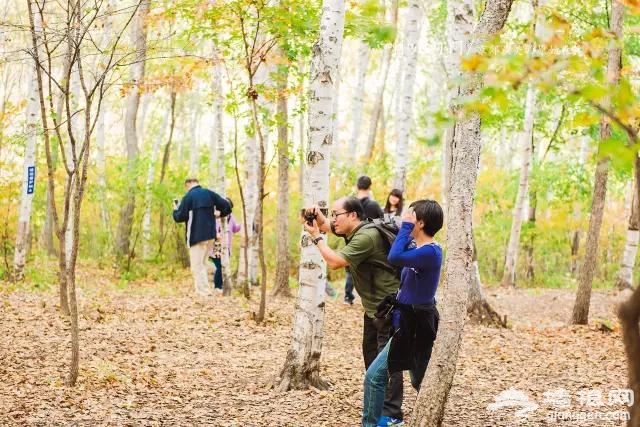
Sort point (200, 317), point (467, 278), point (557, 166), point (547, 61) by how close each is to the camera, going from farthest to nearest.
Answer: point (557, 166) → point (200, 317) → point (467, 278) → point (547, 61)

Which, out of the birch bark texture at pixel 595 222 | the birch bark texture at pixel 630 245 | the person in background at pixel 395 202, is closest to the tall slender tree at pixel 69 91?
the person in background at pixel 395 202

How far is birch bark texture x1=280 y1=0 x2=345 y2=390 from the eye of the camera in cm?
614

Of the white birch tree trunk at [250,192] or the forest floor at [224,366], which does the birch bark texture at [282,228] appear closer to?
the white birch tree trunk at [250,192]

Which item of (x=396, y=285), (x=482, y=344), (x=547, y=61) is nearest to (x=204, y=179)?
(x=482, y=344)

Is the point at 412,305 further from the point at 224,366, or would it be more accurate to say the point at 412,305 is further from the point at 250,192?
the point at 250,192

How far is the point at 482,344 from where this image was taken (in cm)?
909

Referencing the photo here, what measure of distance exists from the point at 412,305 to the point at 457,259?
0.46m

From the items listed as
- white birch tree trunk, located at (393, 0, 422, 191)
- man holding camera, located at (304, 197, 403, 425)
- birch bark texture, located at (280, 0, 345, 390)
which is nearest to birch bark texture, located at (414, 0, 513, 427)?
man holding camera, located at (304, 197, 403, 425)

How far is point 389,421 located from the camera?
5184 mm

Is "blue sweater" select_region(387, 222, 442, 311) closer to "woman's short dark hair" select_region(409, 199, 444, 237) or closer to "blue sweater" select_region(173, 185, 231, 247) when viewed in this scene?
"woman's short dark hair" select_region(409, 199, 444, 237)

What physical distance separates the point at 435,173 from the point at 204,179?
409 inches

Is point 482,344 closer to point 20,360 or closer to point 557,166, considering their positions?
point 20,360

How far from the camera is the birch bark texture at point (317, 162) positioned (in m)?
6.14

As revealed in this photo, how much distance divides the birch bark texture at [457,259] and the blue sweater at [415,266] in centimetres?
12
